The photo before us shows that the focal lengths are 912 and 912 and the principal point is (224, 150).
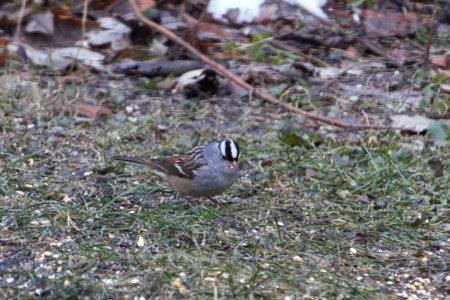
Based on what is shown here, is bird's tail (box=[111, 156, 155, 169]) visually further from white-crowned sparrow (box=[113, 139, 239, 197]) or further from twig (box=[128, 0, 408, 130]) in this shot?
twig (box=[128, 0, 408, 130])

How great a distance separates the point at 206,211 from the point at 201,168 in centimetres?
37

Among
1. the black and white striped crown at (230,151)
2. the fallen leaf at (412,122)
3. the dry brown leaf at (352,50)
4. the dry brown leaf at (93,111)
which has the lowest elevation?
the dry brown leaf at (93,111)

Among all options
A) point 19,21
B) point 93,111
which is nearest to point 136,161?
point 93,111

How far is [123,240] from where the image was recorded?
4160mm

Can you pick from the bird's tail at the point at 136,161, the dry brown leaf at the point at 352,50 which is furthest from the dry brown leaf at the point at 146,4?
the bird's tail at the point at 136,161

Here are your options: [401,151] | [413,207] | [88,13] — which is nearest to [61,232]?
[413,207]

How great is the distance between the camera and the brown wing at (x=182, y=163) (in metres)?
4.80

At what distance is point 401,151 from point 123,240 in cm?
192

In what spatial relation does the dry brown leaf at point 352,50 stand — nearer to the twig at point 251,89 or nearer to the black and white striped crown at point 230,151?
the twig at point 251,89

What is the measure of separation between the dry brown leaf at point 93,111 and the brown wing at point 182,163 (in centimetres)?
105

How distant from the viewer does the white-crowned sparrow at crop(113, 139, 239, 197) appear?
4.71m

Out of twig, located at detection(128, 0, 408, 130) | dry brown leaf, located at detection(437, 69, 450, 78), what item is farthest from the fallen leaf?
dry brown leaf, located at detection(437, 69, 450, 78)

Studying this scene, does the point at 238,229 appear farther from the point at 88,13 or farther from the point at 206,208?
the point at 88,13

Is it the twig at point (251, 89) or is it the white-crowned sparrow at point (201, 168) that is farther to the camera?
the twig at point (251, 89)
